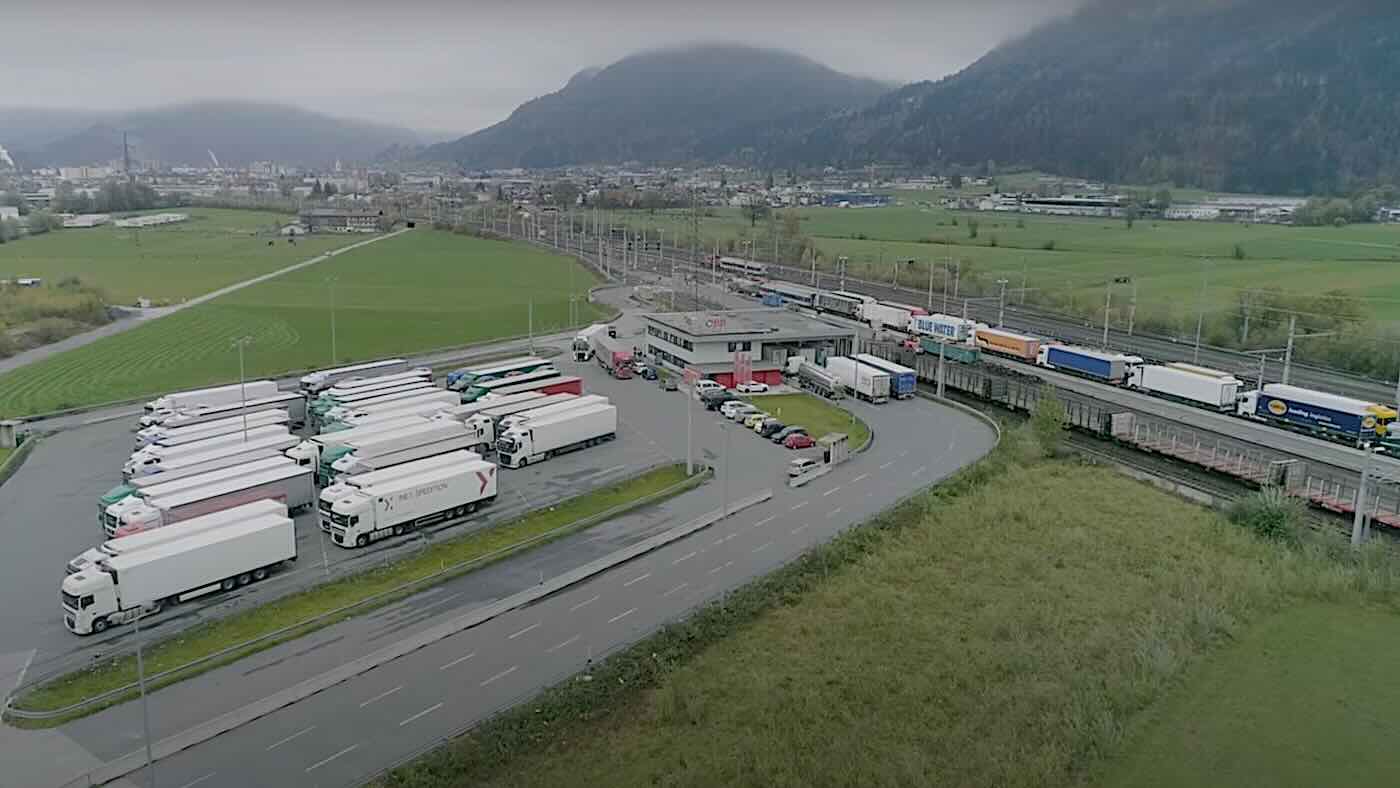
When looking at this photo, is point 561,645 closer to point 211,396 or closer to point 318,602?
point 318,602

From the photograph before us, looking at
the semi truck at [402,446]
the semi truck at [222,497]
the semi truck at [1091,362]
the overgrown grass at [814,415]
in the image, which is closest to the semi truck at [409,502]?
the semi truck at [222,497]

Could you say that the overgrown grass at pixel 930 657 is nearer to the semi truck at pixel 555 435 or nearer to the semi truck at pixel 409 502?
the semi truck at pixel 409 502


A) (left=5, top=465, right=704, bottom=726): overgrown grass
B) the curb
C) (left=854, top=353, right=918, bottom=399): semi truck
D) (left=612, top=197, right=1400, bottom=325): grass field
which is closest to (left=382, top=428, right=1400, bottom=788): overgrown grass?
the curb

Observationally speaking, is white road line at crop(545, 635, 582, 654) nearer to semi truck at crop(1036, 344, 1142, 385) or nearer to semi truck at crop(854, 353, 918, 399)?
semi truck at crop(854, 353, 918, 399)

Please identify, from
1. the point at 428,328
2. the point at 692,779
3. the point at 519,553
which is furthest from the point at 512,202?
the point at 692,779

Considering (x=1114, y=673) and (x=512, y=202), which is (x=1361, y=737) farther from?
(x=512, y=202)
